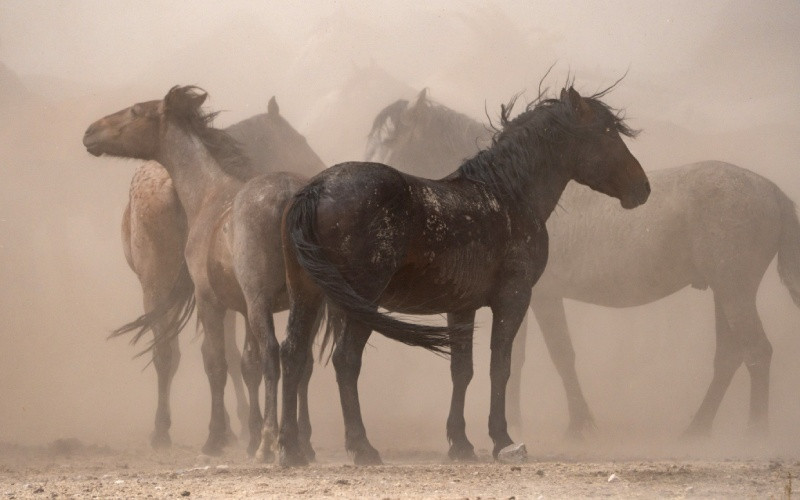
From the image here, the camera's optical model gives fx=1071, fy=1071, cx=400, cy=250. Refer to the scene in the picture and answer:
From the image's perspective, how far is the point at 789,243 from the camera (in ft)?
32.6

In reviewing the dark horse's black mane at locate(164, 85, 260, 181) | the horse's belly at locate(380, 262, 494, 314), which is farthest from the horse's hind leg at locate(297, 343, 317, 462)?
the dark horse's black mane at locate(164, 85, 260, 181)

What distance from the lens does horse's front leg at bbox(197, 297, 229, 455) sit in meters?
8.40

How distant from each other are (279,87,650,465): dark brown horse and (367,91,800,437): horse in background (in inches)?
86.3

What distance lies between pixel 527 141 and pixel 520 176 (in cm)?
31

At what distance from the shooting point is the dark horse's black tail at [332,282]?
5973 millimetres

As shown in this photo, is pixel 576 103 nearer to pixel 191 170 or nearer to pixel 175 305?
pixel 191 170

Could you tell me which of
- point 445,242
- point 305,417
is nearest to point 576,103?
point 445,242

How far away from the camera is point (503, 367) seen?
7.08m

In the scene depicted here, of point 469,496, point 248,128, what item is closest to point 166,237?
point 248,128

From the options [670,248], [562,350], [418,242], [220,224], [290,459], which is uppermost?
[670,248]

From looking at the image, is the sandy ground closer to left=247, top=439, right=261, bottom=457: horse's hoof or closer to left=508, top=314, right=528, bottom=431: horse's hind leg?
left=247, top=439, right=261, bottom=457: horse's hoof

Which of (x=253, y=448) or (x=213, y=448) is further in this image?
(x=213, y=448)

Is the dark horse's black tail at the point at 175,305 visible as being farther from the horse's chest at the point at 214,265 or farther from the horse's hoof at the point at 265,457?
the horse's hoof at the point at 265,457

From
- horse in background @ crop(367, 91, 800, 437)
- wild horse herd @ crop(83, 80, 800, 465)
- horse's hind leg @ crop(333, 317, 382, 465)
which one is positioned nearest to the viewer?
wild horse herd @ crop(83, 80, 800, 465)
